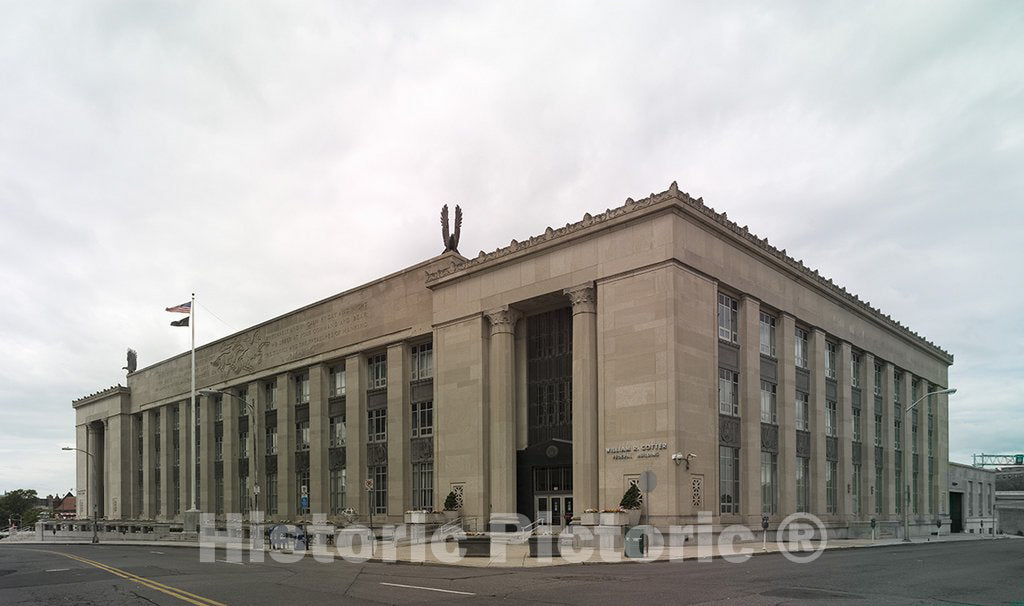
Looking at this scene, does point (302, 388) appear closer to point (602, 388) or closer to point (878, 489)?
point (602, 388)

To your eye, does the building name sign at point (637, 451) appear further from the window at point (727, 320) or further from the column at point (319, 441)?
the column at point (319, 441)

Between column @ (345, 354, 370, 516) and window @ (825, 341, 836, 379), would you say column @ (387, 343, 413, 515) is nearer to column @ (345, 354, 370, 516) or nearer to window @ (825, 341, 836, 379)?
column @ (345, 354, 370, 516)

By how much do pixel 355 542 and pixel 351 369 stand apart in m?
16.2

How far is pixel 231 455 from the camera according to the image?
71.5 meters

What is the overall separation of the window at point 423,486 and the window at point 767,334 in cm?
2204

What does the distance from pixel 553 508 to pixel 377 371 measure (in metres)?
19.2

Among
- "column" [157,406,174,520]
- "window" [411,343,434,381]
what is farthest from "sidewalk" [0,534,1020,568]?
"column" [157,406,174,520]

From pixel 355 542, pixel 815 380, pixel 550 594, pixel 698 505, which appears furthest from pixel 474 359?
pixel 550 594

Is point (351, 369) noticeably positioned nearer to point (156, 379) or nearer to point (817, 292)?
point (817, 292)

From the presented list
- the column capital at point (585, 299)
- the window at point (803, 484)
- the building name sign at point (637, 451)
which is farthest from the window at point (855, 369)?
the building name sign at point (637, 451)

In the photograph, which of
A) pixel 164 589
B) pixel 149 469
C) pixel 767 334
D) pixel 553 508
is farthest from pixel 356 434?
pixel 149 469

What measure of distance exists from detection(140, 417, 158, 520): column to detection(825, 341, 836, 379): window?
224ft

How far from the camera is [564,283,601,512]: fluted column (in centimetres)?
4128

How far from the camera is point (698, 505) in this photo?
38.7 m
